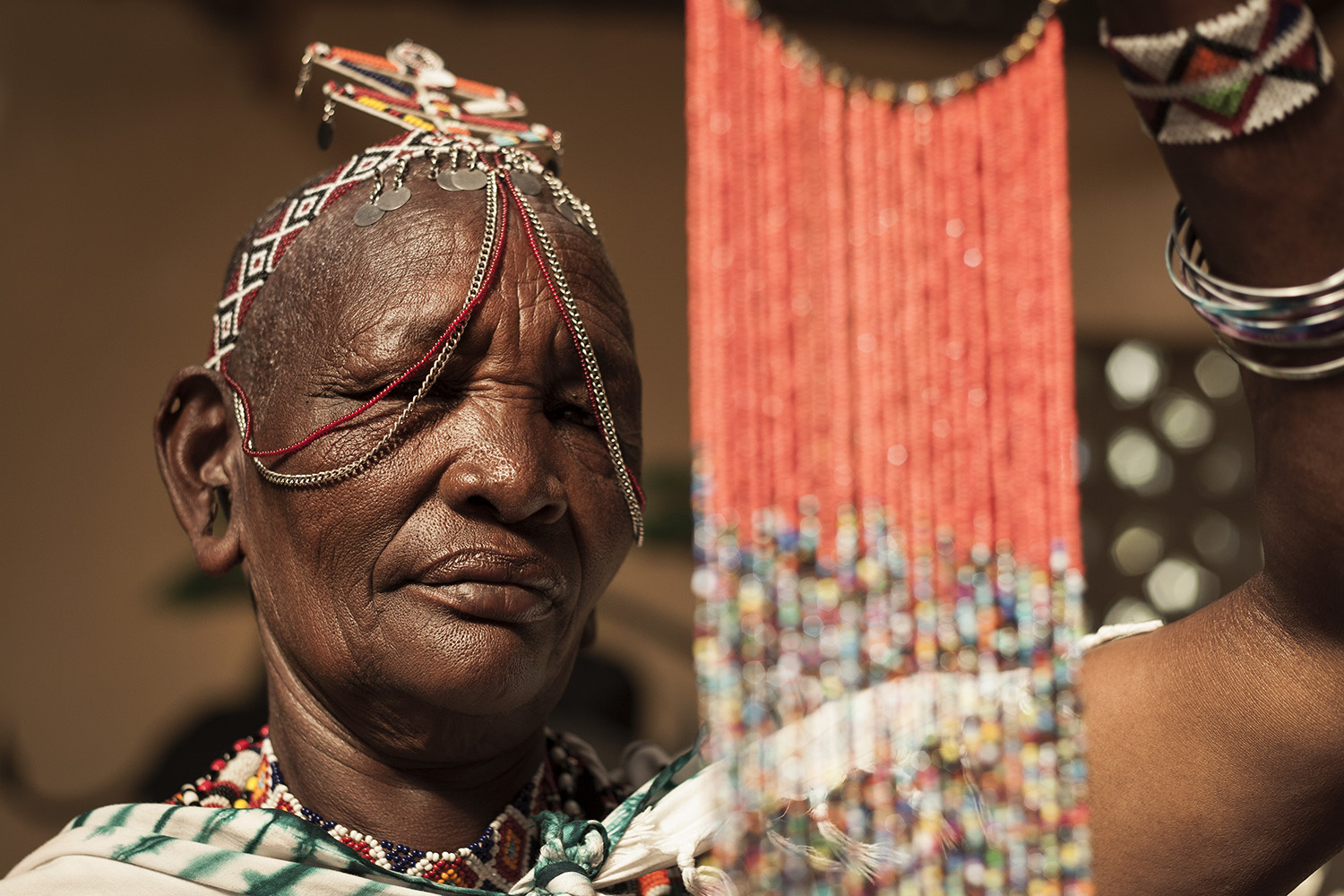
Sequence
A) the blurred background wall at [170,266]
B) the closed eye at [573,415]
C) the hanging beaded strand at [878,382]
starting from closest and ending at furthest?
1. the closed eye at [573,415]
2. the hanging beaded strand at [878,382]
3. the blurred background wall at [170,266]

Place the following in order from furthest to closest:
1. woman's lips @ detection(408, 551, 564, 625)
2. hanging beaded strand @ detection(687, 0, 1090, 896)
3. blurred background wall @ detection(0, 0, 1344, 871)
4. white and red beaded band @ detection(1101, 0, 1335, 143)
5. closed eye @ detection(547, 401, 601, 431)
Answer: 1. blurred background wall @ detection(0, 0, 1344, 871)
2. hanging beaded strand @ detection(687, 0, 1090, 896)
3. closed eye @ detection(547, 401, 601, 431)
4. woman's lips @ detection(408, 551, 564, 625)
5. white and red beaded band @ detection(1101, 0, 1335, 143)

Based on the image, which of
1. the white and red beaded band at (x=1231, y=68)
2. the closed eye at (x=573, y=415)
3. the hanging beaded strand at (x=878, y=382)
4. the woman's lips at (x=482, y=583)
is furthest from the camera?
the hanging beaded strand at (x=878, y=382)

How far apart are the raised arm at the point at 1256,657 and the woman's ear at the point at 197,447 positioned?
79 cm

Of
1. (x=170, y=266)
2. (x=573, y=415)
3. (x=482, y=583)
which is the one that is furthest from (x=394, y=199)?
(x=170, y=266)

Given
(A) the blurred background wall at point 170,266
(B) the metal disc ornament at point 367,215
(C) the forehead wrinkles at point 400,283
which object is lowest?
(A) the blurred background wall at point 170,266

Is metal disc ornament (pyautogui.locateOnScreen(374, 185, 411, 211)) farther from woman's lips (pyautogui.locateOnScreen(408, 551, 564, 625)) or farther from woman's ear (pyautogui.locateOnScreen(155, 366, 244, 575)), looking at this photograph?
woman's lips (pyautogui.locateOnScreen(408, 551, 564, 625))

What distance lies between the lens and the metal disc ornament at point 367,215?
1.13 metres

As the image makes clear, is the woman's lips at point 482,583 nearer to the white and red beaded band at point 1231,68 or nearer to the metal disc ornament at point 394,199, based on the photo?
the metal disc ornament at point 394,199

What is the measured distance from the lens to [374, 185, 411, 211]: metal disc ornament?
1.13 meters

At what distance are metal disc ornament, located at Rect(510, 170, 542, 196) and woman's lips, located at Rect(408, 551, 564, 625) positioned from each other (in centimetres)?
35

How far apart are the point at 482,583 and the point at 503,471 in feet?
0.29

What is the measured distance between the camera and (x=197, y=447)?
1200mm

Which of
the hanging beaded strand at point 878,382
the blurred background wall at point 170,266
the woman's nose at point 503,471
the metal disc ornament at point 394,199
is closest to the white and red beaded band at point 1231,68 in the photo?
the woman's nose at point 503,471

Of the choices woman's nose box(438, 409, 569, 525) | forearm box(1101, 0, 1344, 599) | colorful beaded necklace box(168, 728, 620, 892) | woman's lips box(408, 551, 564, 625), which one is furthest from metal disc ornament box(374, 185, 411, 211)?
forearm box(1101, 0, 1344, 599)
